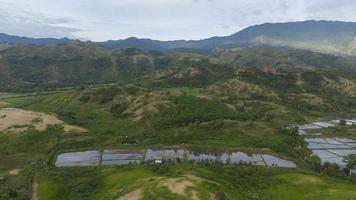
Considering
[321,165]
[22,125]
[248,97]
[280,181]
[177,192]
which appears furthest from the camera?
[248,97]

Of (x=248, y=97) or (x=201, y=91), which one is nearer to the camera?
(x=248, y=97)

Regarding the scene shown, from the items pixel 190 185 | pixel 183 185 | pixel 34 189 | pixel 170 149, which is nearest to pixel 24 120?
pixel 170 149

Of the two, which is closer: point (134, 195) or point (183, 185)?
point (134, 195)

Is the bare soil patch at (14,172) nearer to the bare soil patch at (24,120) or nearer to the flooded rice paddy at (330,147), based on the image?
the bare soil patch at (24,120)

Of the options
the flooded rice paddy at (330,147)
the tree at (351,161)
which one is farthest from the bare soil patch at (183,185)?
the flooded rice paddy at (330,147)

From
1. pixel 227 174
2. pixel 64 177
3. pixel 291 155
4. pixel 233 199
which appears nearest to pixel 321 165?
pixel 291 155

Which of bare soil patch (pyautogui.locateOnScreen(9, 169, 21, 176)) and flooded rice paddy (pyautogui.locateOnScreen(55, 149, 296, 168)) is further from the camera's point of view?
flooded rice paddy (pyautogui.locateOnScreen(55, 149, 296, 168))

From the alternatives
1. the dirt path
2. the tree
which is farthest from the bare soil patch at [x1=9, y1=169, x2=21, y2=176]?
the tree

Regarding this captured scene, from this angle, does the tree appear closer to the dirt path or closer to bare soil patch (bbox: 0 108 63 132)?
the dirt path

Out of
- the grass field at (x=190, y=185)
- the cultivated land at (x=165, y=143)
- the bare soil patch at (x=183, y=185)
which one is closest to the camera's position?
the bare soil patch at (x=183, y=185)

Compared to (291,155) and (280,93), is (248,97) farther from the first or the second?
(291,155)

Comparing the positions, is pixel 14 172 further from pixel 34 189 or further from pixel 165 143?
pixel 165 143
